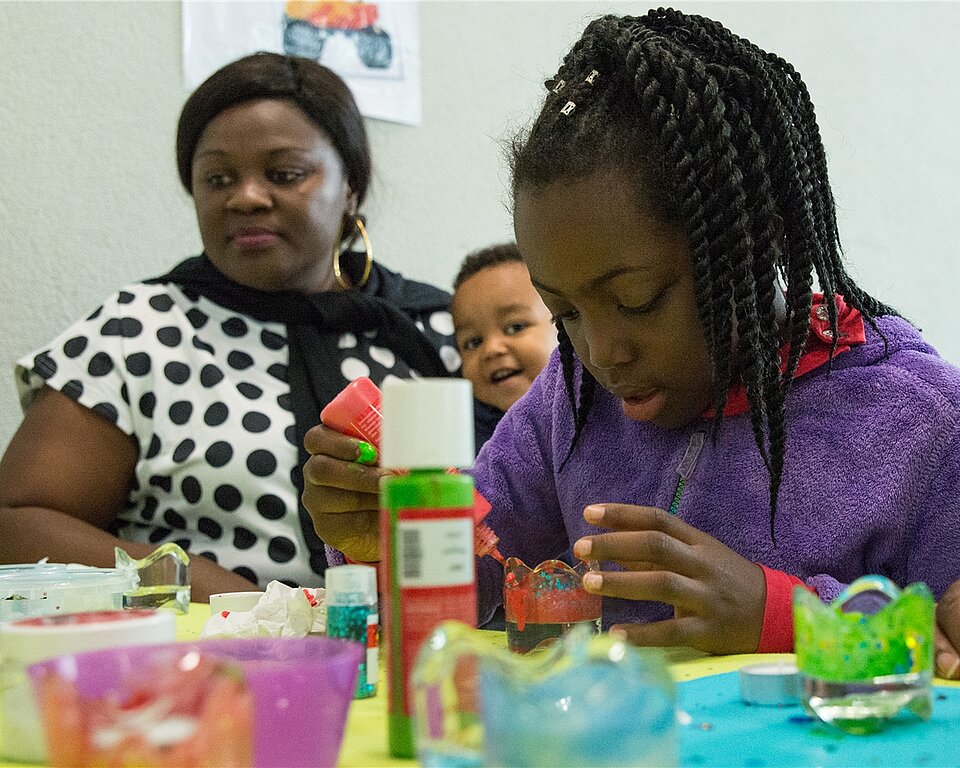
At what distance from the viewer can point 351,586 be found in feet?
1.80

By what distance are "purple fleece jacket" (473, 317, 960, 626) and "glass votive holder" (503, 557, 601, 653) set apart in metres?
0.16

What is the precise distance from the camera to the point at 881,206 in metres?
2.45

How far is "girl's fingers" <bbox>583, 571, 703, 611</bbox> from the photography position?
629 millimetres

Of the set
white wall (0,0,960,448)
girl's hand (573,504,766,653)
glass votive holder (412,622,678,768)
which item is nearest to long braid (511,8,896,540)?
girl's hand (573,504,766,653)

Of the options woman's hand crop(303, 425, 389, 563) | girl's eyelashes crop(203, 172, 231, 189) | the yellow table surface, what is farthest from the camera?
girl's eyelashes crop(203, 172, 231, 189)

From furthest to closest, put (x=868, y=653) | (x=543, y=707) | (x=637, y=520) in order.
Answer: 1. (x=637, y=520)
2. (x=868, y=653)
3. (x=543, y=707)

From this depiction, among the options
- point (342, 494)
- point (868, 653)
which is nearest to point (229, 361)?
point (342, 494)

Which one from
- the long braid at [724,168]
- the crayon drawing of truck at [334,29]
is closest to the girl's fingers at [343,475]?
the long braid at [724,168]

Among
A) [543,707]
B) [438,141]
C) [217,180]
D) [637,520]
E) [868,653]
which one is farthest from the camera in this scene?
[438,141]

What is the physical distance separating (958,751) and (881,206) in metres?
2.20

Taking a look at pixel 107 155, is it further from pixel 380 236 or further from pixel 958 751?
pixel 958 751

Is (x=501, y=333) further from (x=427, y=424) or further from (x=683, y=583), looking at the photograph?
(x=427, y=424)

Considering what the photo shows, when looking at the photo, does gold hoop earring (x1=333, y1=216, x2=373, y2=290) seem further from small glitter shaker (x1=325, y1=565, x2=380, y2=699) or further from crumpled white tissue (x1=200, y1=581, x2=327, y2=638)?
small glitter shaker (x1=325, y1=565, x2=380, y2=699)

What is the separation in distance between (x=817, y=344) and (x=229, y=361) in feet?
3.12
